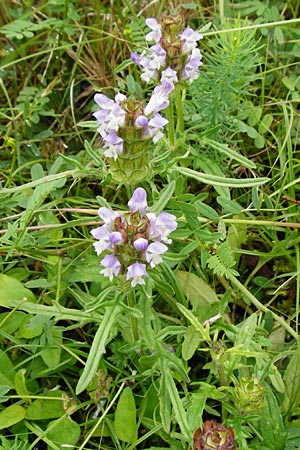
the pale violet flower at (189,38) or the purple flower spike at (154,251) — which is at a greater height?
the pale violet flower at (189,38)

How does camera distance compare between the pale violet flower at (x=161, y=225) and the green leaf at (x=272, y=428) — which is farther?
the green leaf at (x=272, y=428)

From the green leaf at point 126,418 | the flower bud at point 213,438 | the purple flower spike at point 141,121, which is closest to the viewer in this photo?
the flower bud at point 213,438

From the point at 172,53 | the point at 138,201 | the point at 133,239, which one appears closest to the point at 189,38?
the point at 172,53

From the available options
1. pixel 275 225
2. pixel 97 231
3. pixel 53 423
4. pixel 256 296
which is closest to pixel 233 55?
pixel 275 225

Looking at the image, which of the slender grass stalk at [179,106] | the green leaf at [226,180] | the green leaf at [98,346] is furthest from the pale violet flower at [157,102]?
the green leaf at [98,346]

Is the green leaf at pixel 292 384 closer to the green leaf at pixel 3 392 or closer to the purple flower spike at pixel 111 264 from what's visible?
the purple flower spike at pixel 111 264

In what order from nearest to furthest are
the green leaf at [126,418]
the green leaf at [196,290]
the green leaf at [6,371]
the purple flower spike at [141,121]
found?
the purple flower spike at [141,121] < the green leaf at [126,418] < the green leaf at [6,371] < the green leaf at [196,290]
